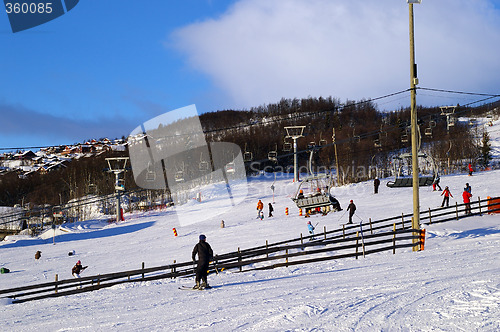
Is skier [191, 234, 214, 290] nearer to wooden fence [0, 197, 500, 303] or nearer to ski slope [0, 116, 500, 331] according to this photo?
ski slope [0, 116, 500, 331]

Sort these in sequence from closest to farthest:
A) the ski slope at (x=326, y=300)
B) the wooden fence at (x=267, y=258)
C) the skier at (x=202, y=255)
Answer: the ski slope at (x=326, y=300)
the skier at (x=202, y=255)
the wooden fence at (x=267, y=258)

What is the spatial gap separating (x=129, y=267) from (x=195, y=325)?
17352 millimetres

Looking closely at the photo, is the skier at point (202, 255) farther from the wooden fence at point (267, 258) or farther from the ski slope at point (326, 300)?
A: the wooden fence at point (267, 258)

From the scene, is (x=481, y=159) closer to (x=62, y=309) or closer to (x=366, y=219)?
(x=366, y=219)

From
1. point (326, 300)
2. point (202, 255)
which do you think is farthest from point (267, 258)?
point (326, 300)

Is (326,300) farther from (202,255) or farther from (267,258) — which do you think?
(267,258)

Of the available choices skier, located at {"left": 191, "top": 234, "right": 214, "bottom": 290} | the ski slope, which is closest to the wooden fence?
the ski slope

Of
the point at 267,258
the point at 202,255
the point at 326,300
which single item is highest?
the point at 202,255

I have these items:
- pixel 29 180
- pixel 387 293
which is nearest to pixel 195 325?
pixel 387 293

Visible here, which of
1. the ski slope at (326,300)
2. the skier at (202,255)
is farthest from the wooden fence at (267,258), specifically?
the skier at (202,255)

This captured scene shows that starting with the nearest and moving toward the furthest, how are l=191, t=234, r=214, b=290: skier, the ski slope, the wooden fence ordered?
the ski slope → l=191, t=234, r=214, b=290: skier → the wooden fence

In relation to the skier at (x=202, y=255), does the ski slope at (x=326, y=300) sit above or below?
below

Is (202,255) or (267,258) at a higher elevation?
(202,255)

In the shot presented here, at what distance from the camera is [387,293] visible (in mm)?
8789
